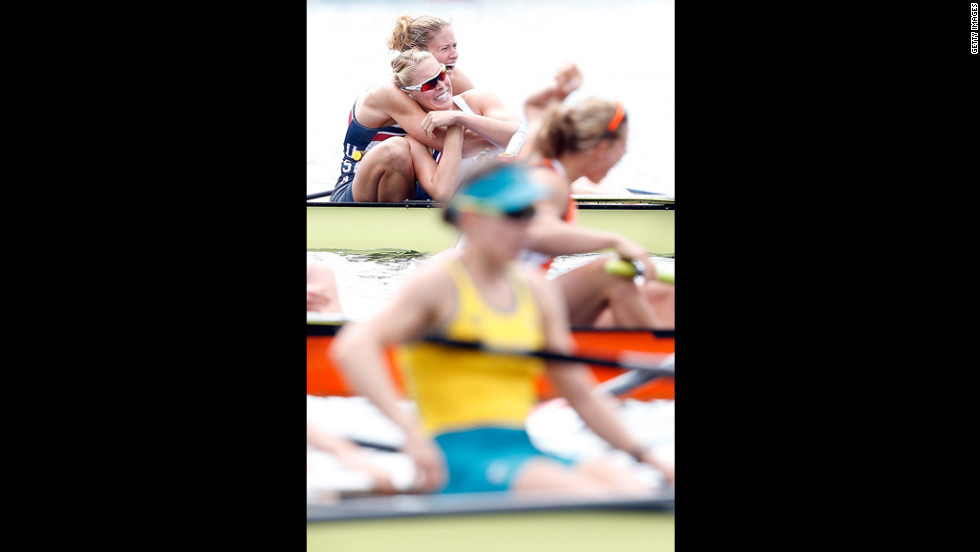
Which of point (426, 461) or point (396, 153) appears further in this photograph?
point (396, 153)

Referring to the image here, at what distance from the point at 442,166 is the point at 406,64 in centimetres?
49

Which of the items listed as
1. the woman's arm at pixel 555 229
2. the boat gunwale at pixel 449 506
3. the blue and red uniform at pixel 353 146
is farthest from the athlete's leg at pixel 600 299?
the blue and red uniform at pixel 353 146

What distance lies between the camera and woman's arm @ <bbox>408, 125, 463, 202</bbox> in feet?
14.9

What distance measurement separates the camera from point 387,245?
15.1 feet

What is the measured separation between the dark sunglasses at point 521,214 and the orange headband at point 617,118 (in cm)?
90

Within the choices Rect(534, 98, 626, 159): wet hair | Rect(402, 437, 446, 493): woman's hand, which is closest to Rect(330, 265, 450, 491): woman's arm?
Rect(402, 437, 446, 493): woman's hand

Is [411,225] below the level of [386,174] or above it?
below

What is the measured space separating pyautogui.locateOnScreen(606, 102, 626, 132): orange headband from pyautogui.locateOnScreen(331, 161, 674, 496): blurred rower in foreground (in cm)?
86

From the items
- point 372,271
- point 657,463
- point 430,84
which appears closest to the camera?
point 657,463

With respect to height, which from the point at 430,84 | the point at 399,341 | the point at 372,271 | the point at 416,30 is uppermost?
the point at 416,30

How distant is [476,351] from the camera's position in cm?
178

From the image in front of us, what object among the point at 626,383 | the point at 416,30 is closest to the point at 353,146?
the point at 416,30

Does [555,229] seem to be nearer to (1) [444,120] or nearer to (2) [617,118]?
(2) [617,118]

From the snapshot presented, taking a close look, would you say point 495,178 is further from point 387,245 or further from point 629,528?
point 387,245
